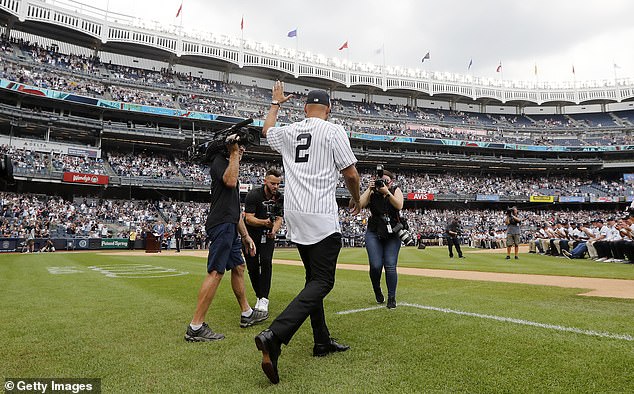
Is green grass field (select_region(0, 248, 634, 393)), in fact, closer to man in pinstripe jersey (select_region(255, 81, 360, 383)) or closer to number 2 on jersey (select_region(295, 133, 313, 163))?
man in pinstripe jersey (select_region(255, 81, 360, 383))

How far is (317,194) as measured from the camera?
3.30 metres

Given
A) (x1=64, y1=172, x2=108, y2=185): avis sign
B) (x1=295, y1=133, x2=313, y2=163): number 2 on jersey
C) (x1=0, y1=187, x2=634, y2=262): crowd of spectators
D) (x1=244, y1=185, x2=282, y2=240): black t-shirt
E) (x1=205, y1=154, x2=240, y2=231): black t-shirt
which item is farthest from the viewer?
(x1=64, y1=172, x2=108, y2=185): avis sign

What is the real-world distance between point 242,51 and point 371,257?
162 feet

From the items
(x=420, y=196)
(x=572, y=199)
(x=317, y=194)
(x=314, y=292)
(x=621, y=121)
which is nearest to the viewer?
(x=314, y=292)

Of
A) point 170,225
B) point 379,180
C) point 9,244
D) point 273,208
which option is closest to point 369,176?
point 170,225

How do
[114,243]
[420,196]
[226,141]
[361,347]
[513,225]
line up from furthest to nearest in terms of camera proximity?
[420,196]
[114,243]
[513,225]
[226,141]
[361,347]

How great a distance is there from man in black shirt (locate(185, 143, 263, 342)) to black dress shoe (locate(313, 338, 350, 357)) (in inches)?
46.4

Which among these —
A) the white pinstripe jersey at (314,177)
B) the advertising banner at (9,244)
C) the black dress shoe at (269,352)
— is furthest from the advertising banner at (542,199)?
the black dress shoe at (269,352)

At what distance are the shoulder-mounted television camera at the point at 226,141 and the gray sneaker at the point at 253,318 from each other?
2.00 meters

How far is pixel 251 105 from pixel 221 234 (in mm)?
46929

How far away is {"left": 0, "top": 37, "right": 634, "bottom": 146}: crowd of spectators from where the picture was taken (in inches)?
1532

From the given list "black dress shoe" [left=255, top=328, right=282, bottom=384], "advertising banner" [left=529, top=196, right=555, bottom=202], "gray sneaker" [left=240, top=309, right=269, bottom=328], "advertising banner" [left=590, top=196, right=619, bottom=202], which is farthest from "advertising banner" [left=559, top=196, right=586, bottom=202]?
"black dress shoe" [left=255, top=328, right=282, bottom=384]

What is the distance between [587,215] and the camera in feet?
169

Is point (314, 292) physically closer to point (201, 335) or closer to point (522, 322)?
point (201, 335)
